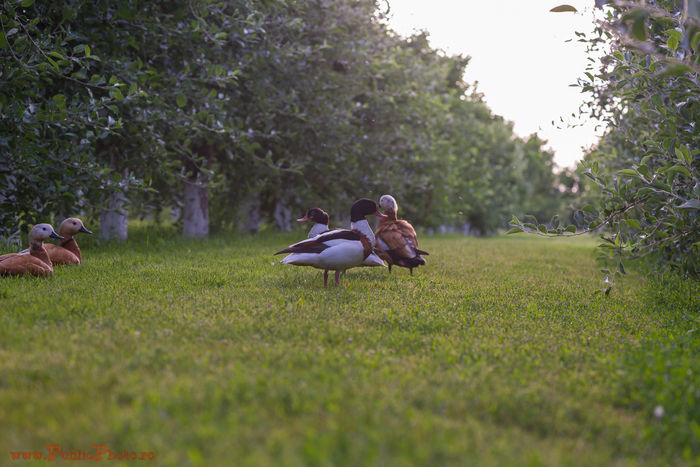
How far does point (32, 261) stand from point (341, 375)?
5625mm

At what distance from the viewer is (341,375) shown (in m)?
4.18

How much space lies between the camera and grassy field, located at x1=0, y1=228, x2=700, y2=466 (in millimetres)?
3164

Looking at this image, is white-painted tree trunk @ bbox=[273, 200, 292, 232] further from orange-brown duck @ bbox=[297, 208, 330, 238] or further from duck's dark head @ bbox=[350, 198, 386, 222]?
duck's dark head @ bbox=[350, 198, 386, 222]

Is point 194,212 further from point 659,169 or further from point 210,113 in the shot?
point 659,169

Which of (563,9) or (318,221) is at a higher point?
(563,9)

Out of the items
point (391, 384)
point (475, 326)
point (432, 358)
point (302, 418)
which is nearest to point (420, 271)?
point (475, 326)

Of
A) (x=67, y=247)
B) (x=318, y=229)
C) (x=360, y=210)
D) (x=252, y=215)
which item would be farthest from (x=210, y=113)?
(x=252, y=215)

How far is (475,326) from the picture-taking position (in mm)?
5969

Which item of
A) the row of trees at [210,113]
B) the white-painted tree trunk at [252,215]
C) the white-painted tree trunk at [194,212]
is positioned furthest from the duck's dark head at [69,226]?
the white-painted tree trunk at [252,215]

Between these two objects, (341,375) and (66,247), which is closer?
(341,375)

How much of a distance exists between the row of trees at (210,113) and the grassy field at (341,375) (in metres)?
3.50

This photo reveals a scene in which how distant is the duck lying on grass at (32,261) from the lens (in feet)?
24.3

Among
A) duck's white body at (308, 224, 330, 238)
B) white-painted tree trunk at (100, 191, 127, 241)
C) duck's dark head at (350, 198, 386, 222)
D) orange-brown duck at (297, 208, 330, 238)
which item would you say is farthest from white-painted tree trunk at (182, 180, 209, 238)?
duck's dark head at (350, 198, 386, 222)

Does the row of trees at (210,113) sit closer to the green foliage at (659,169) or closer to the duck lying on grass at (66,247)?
the duck lying on grass at (66,247)
